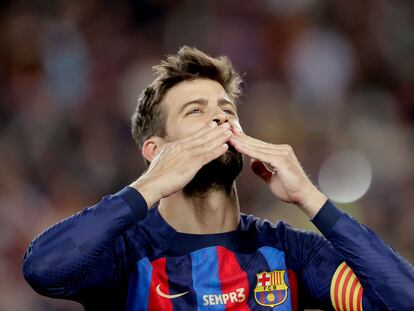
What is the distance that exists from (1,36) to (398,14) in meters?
4.16

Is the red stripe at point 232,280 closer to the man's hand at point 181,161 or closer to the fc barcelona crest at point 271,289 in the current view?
the fc barcelona crest at point 271,289

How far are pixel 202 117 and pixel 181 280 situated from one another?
0.71m

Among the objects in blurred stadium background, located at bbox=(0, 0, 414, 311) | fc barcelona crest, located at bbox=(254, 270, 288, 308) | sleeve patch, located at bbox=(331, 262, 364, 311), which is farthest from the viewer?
blurred stadium background, located at bbox=(0, 0, 414, 311)

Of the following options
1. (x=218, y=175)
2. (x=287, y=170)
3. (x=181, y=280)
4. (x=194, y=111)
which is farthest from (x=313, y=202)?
(x=194, y=111)

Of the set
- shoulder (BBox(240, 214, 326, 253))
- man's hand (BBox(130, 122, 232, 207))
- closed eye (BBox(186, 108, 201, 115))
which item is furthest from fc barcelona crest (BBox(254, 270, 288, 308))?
closed eye (BBox(186, 108, 201, 115))

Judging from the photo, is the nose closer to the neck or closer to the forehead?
the forehead

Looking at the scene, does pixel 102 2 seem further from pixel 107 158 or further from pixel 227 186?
pixel 227 186

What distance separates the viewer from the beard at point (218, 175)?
10.7ft

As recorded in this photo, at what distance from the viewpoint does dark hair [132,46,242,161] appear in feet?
12.0

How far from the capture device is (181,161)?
3.07 meters

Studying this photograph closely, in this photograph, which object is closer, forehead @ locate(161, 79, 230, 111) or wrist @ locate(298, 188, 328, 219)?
wrist @ locate(298, 188, 328, 219)

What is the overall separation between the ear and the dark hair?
0.09 ft

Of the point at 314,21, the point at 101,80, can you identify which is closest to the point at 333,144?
the point at 314,21

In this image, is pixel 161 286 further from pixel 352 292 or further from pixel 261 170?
pixel 352 292
